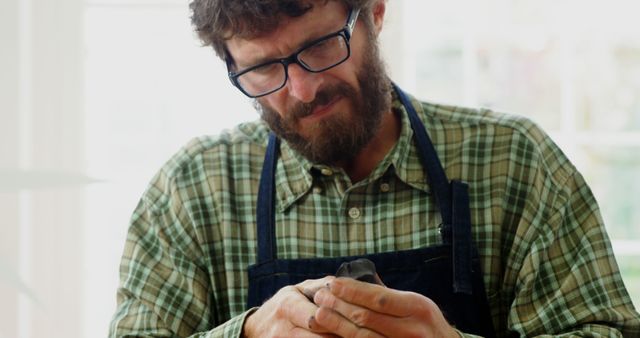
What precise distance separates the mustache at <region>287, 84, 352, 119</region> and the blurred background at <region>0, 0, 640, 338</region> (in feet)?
2.69

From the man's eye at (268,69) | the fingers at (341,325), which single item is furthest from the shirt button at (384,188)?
the fingers at (341,325)

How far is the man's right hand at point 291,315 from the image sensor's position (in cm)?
127

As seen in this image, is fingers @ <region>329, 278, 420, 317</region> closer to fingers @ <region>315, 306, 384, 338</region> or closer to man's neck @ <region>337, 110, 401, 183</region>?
fingers @ <region>315, 306, 384, 338</region>

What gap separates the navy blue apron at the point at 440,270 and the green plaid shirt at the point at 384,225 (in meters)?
0.03

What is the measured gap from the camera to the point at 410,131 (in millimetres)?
1646

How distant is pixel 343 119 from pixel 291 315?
0.39 m

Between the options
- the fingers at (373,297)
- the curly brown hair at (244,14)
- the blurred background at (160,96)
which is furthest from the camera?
the blurred background at (160,96)

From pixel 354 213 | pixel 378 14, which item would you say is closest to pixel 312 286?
pixel 354 213

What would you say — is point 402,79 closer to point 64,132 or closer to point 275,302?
point 64,132

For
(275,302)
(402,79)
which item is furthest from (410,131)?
(402,79)

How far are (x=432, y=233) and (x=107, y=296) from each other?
1.12 m

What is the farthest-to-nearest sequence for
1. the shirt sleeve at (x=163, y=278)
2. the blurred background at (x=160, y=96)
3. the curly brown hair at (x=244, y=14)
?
the blurred background at (x=160, y=96) → the shirt sleeve at (x=163, y=278) → the curly brown hair at (x=244, y=14)

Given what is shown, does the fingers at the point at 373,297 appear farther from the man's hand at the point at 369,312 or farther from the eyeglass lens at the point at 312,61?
the eyeglass lens at the point at 312,61

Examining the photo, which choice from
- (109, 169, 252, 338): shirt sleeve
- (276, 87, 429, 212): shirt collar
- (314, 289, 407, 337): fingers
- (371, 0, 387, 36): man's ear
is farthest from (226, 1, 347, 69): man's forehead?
(314, 289, 407, 337): fingers
